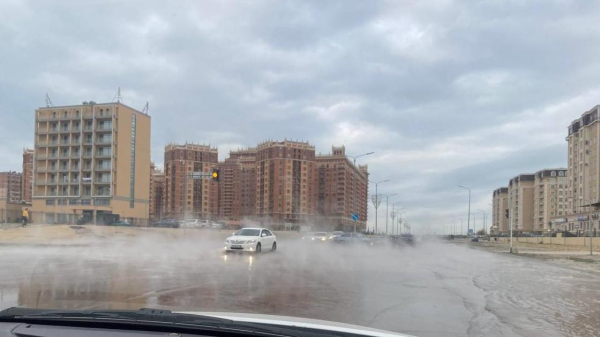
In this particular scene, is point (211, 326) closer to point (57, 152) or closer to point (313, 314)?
point (313, 314)

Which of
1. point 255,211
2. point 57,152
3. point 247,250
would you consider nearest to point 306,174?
point 255,211

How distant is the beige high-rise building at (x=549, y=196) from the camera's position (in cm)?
15425

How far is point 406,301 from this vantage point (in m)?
11.6

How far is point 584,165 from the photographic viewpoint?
114562mm

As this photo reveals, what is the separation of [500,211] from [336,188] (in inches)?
4743

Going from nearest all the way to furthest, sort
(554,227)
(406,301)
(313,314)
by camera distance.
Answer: (313,314), (406,301), (554,227)

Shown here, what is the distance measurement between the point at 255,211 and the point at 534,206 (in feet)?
387

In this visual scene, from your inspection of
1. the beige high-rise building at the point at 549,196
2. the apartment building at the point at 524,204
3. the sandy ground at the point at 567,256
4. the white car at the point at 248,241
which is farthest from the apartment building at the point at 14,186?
the apartment building at the point at 524,204

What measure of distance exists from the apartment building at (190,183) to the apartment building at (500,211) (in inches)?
4634

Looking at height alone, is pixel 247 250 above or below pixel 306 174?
below

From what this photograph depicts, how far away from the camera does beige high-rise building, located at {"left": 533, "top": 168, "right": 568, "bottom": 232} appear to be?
154m

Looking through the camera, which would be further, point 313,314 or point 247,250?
point 247,250

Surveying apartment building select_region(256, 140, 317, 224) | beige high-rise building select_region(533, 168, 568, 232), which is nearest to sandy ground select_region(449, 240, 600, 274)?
apartment building select_region(256, 140, 317, 224)

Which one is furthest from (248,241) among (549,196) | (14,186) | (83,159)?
(549,196)
